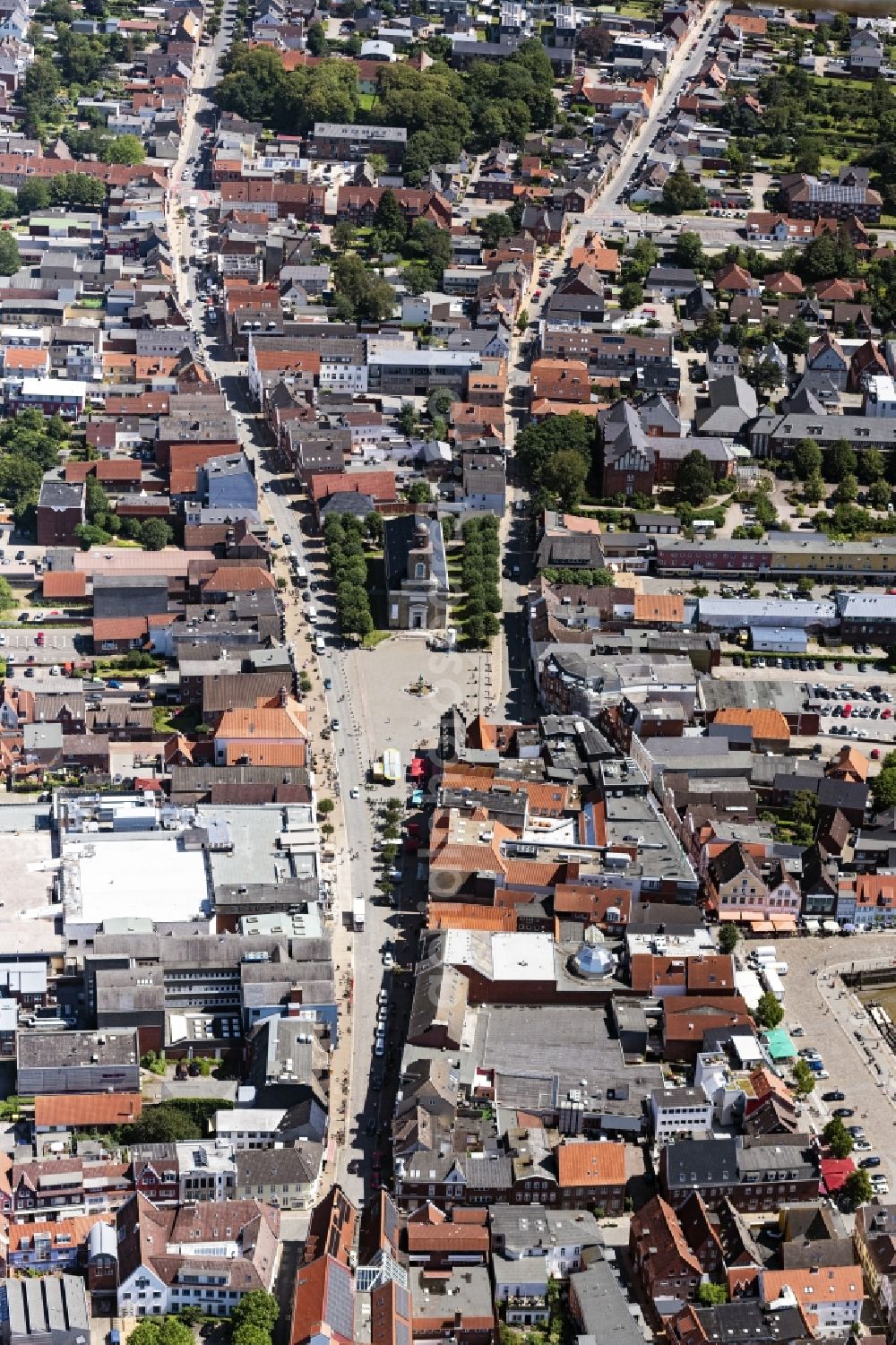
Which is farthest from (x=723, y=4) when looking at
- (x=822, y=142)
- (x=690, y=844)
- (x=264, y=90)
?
(x=690, y=844)

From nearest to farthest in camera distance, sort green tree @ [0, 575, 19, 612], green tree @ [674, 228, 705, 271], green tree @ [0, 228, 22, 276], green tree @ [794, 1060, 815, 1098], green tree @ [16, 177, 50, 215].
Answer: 1. green tree @ [794, 1060, 815, 1098]
2. green tree @ [0, 575, 19, 612]
3. green tree @ [0, 228, 22, 276]
4. green tree @ [674, 228, 705, 271]
5. green tree @ [16, 177, 50, 215]

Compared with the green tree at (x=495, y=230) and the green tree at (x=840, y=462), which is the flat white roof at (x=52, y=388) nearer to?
the green tree at (x=495, y=230)

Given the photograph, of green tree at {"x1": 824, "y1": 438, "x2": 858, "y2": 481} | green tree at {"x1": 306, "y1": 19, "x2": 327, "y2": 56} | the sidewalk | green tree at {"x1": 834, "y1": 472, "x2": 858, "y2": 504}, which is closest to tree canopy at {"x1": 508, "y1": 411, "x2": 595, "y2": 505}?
green tree at {"x1": 824, "y1": 438, "x2": 858, "y2": 481}

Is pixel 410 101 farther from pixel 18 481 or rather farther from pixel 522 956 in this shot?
pixel 522 956

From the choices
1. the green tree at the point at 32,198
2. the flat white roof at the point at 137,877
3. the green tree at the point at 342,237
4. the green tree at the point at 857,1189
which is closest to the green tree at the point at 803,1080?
the green tree at the point at 857,1189

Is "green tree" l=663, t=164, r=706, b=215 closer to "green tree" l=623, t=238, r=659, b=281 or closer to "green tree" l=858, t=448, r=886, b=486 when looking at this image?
"green tree" l=623, t=238, r=659, b=281

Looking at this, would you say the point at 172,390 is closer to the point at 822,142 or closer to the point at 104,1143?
the point at 104,1143
